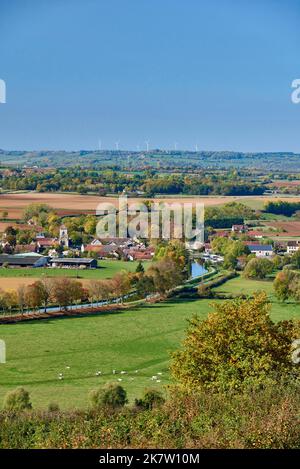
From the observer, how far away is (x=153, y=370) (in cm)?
1556

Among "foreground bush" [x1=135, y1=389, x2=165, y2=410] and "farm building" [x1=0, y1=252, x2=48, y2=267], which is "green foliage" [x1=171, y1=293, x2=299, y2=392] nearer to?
"foreground bush" [x1=135, y1=389, x2=165, y2=410]

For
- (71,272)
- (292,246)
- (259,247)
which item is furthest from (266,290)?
(292,246)

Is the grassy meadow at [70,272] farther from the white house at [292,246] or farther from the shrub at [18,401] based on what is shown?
the shrub at [18,401]

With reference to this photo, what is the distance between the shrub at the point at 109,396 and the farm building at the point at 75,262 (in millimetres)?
19183

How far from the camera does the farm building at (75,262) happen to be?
3144 cm

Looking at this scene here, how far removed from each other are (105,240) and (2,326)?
1868 cm

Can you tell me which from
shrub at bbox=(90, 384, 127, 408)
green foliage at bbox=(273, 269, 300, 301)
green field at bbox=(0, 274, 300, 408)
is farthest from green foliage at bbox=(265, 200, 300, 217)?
shrub at bbox=(90, 384, 127, 408)

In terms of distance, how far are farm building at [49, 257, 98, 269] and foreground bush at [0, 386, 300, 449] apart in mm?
21515

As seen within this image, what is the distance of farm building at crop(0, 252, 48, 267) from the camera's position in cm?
3130

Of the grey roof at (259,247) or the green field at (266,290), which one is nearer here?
the green field at (266,290)

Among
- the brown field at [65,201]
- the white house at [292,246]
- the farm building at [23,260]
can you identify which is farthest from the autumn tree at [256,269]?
the brown field at [65,201]

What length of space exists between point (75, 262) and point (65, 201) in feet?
71.5
